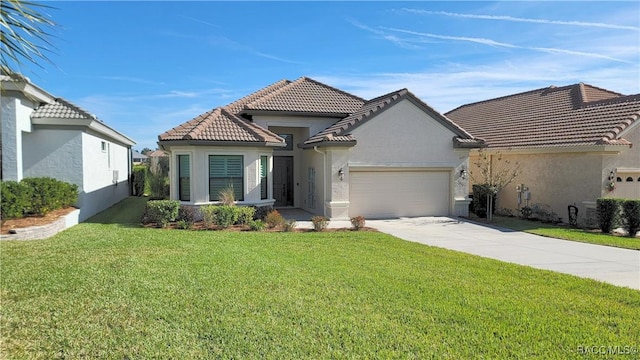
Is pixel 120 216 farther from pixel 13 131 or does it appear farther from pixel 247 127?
pixel 247 127

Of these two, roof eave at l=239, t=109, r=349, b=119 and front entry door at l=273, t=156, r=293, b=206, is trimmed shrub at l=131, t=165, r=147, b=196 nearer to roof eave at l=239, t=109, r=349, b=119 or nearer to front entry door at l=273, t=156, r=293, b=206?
front entry door at l=273, t=156, r=293, b=206

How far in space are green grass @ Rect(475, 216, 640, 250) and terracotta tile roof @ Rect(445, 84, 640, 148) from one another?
12.1 feet

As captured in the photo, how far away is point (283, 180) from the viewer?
21875mm

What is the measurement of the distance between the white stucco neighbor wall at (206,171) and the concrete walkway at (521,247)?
247 centimetres

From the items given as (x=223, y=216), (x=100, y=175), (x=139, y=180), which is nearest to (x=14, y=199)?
(x=223, y=216)

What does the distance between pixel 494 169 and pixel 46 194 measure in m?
20.3

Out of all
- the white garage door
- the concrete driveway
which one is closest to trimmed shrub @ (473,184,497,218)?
the white garage door

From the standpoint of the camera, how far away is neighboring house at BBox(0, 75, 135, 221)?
13.9 metres

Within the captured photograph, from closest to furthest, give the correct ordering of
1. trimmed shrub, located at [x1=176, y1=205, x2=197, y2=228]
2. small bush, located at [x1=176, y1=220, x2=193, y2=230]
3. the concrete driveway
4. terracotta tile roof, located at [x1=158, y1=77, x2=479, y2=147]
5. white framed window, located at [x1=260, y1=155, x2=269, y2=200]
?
1. the concrete driveway
2. small bush, located at [x1=176, y1=220, x2=193, y2=230]
3. trimmed shrub, located at [x1=176, y1=205, x2=197, y2=228]
4. terracotta tile roof, located at [x1=158, y1=77, x2=479, y2=147]
5. white framed window, located at [x1=260, y1=155, x2=269, y2=200]

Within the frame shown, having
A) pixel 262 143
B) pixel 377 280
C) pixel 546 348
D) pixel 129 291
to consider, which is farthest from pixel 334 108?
pixel 546 348

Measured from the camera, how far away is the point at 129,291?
695cm

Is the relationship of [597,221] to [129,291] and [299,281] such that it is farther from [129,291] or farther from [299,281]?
[129,291]

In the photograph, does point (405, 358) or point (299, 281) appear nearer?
point (405, 358)

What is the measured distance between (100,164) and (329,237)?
41.4 feet
